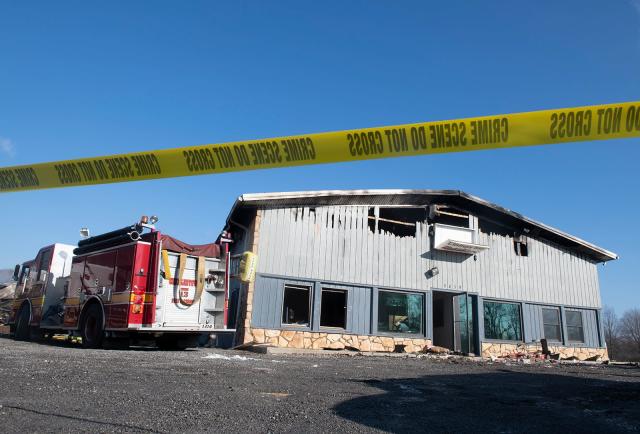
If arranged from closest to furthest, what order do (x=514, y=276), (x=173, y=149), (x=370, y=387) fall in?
(x=173, y=149) → (x=370, y=387) → (x=514, y=276)

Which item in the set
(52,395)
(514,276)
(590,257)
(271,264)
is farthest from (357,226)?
(52,395)

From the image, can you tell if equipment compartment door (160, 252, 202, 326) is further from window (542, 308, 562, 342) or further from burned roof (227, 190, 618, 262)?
window (542, 308, 562, 342)

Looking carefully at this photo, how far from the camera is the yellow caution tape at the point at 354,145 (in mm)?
5051

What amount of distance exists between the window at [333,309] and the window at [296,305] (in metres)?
0.67

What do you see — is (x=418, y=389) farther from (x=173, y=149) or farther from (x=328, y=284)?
(x=328, y=284)

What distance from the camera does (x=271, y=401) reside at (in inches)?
231

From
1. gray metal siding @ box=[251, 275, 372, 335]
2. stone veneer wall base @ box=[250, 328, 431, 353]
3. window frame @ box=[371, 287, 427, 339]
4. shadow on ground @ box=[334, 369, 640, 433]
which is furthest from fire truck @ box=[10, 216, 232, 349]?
window frame @ box=[371, 287, 427, 339]

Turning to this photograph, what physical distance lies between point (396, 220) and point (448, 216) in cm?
261

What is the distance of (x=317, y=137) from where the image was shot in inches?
238

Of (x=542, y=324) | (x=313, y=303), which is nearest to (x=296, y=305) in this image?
(x=313, y=303)

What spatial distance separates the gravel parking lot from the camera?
464 centimetres

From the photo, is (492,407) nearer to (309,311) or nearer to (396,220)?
(309,311)

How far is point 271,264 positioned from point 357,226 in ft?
13.4

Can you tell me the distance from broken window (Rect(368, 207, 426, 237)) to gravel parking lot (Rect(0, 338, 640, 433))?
37.7 feet
